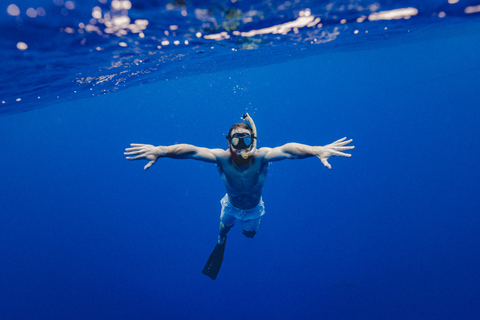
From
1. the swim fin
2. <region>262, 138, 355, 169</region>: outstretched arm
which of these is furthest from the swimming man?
the swim fin

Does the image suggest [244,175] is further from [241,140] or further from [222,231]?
[222,231]

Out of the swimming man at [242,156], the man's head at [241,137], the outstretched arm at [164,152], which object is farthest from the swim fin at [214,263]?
the man's head at [241,137]

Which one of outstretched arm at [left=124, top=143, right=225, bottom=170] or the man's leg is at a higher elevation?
outstretched arm at [left=124, top=143, right=225, bottom=170]

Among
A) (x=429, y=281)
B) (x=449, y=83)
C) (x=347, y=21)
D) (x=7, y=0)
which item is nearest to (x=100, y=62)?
(x=7, y=0)

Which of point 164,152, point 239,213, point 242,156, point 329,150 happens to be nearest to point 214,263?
point 239,213

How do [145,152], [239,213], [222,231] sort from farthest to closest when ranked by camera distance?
[222,231]
[239,213]
[145,152]

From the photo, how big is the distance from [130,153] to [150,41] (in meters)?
4.19

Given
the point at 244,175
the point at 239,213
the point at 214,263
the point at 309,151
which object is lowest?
the point at 214,263

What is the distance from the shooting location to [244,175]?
4598 mm

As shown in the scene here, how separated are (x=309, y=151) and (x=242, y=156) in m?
1.06

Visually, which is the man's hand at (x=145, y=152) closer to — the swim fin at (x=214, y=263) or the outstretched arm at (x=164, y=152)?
the outstretched arm at (x=164, y=152)

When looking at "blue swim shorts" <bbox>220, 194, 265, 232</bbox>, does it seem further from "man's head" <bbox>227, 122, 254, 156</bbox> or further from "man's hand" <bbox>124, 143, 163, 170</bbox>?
"man's hand" <bbox>124, 143, 163, 170</bbox>

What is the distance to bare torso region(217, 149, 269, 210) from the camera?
448 centimetres

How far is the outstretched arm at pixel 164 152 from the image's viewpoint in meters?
3.71
